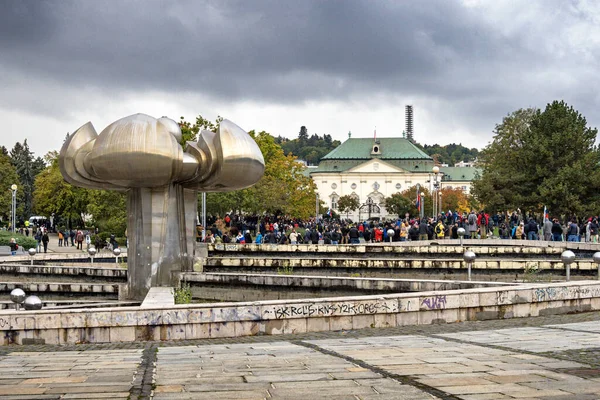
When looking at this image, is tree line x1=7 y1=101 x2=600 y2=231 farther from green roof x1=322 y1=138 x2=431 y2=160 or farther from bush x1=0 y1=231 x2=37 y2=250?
green roof x1=322 y1=138 x2=431 y2=160

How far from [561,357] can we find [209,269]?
15183 mm

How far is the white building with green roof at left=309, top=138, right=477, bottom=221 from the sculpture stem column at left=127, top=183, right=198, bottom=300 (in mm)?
128610

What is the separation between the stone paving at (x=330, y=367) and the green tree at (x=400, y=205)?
381 ft

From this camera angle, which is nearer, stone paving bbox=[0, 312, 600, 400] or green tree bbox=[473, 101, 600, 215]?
stone paving bbox=[0, 312, 600, 400]

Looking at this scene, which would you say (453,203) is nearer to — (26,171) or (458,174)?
(458,174)

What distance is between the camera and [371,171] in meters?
155

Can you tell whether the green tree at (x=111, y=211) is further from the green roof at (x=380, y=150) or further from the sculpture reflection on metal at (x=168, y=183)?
the green roof at (x=380, y=150)

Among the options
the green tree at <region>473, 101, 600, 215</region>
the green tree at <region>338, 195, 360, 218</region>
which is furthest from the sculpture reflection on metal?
the green tree at <region>338, 195, 360, 218</region>

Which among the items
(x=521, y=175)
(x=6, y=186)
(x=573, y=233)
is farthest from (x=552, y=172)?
(x=6, y=186)

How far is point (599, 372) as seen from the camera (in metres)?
7.43

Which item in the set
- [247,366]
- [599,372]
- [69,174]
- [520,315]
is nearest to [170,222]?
[69,174]

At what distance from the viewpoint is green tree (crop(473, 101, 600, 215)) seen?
182 ft

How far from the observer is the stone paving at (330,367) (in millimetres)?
6684

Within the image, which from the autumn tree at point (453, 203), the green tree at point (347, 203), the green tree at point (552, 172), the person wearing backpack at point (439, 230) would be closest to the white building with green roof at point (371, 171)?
the green tree at point (347, 203)
